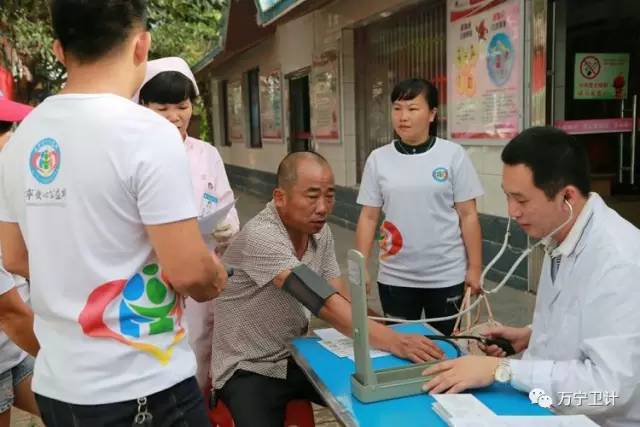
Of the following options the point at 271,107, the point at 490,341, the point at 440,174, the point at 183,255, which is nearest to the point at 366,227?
the point at 440,174

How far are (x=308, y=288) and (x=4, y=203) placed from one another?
859 mm

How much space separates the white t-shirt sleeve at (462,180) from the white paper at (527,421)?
1617 millimetres

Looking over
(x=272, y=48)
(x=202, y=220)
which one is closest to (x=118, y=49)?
(x=202, y=220)

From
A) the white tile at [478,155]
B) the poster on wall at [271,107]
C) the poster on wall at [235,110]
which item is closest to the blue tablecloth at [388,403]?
the white tile at [478,155]

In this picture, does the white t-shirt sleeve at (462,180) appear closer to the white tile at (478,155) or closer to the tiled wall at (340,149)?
the tiled wall at (340,149)

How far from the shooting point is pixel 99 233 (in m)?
1.26

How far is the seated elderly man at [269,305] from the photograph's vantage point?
79.4 inches

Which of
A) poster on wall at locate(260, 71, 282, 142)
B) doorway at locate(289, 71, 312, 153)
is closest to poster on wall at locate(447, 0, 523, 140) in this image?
doorway at locate(289, 71, 312, 153)

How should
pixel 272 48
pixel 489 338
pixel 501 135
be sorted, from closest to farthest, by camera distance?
pixel 489 338 → pixel 501 135 → pixel 272 48

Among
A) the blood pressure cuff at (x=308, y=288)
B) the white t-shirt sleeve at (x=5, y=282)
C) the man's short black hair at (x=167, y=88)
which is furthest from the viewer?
the man's short black hair at (x=167, y=88)

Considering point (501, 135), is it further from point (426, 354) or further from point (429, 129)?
point (426, 354)

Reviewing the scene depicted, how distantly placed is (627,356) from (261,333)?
45.0 inches

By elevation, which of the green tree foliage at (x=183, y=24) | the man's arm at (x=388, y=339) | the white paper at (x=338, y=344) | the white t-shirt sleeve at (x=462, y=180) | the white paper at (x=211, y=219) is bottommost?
the white paper at (x=338, y=344)

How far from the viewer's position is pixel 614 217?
1.61 m
